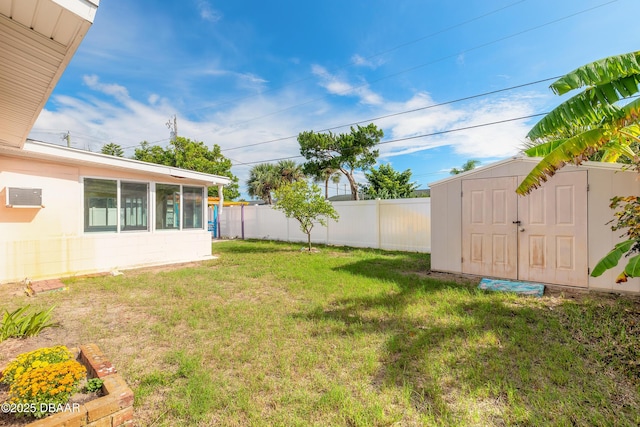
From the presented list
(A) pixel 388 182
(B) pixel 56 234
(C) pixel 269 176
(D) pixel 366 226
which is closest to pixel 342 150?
(A) pixel 388 182

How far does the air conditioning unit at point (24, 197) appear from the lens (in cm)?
595

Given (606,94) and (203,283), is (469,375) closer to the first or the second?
(606,94)

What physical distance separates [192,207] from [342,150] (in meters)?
11.4

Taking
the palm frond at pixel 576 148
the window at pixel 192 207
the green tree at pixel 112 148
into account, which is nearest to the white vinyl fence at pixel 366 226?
the window at pixel 192 207

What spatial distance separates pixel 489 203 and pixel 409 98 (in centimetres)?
877

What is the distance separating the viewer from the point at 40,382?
1856 mm

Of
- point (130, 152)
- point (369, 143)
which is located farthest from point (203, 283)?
point (130, 152)

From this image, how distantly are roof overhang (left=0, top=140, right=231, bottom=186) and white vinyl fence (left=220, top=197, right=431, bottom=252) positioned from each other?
20.0 feet

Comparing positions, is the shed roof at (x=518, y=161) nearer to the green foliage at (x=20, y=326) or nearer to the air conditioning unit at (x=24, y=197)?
the green foliage at (x=20, y=326)

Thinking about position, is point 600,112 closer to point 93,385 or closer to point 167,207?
point 93,385

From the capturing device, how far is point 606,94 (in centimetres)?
364

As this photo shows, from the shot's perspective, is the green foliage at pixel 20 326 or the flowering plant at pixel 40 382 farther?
the green foliage at pixel 20 326

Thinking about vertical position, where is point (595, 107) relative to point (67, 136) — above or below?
below

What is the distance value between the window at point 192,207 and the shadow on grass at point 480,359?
653cm
